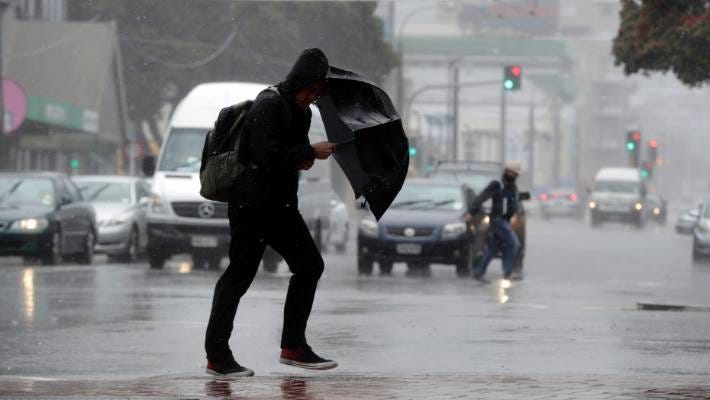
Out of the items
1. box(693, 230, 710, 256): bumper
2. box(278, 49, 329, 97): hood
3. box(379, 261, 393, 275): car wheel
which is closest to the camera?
box(278, 49, 329, 97): hood

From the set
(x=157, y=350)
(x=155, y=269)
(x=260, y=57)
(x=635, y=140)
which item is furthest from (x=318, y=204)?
(x=635, y=140)

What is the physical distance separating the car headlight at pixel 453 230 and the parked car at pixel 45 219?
5536 mm

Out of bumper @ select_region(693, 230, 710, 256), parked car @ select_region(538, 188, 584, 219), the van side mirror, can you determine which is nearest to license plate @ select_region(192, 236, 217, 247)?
the van side mirror

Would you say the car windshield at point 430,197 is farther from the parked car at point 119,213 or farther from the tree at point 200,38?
the tree at point 200,38

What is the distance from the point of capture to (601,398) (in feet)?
27.7

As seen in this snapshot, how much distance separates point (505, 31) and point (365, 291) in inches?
6851

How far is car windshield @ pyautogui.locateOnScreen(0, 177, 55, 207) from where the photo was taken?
26.8m

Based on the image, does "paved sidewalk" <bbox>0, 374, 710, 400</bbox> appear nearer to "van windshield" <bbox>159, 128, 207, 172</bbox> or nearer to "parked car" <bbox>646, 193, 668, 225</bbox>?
"van windshield" <bbox>159, 128, 207, 172</bbox>

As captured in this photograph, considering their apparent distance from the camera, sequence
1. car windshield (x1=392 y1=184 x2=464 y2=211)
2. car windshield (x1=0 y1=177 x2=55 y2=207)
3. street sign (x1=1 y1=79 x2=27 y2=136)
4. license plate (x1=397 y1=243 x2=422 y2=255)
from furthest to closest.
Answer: street sign (x1=1 y1=79 x2=27 y2=136)
car windshield (x1=392 y1=184 x2=464 y2=211)
car windshield (x1=0 y1=177 x2=55 y2=207)
license plate (x1=397 y1=243 x2=422 y2=255)

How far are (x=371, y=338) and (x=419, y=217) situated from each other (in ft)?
44.1

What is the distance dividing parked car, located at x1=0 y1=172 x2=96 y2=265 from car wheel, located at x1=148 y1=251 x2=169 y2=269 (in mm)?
1682

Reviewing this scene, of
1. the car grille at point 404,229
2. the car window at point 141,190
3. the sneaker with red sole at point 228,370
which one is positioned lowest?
the car grille at point 404,229

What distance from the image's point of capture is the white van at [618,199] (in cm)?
6850

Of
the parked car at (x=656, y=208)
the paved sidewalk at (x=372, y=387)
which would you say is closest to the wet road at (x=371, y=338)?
the paved sidewalk at (x=372, y=387)
